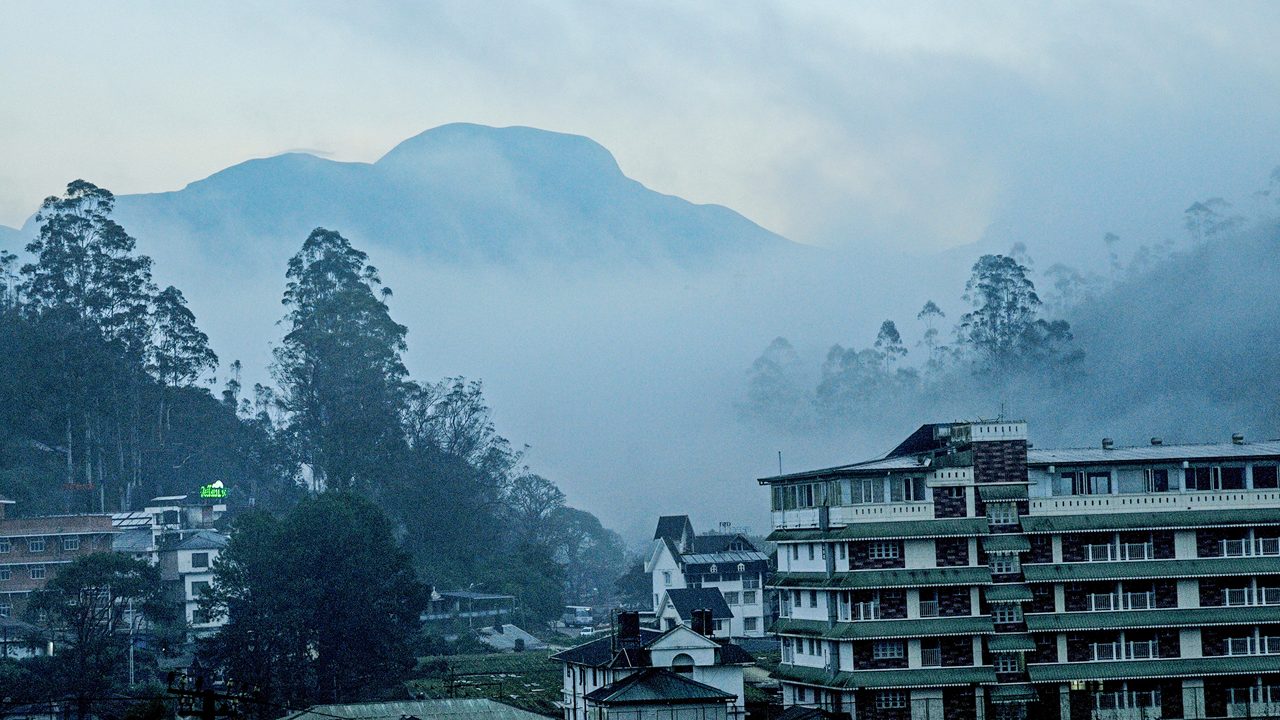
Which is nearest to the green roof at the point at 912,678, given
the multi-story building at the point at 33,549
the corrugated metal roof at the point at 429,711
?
the corrugated metal roof at the point at 429,711

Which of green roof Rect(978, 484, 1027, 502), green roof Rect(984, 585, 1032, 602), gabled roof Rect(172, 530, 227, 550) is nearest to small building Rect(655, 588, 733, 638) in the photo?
green roof Rect(984, 585, 1032, 602)

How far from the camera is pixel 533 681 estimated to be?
307 ft

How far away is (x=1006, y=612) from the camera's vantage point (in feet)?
218

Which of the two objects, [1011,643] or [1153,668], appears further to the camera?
[1153,668]

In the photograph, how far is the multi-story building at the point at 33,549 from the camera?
115 meters

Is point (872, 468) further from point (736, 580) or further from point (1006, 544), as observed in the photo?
point (736, 580)

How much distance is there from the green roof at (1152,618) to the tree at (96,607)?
52.2 metres

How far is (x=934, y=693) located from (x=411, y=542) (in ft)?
263

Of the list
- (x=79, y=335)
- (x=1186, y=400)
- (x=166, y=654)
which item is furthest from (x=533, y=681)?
(x=1186, y=400)

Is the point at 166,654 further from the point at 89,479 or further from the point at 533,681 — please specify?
the point at 89,479

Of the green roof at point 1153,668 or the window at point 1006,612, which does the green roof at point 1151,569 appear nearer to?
the window at point 1006,612

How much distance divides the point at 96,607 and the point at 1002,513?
5744 centimetres

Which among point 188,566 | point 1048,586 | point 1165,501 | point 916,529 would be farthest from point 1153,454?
point 188,566

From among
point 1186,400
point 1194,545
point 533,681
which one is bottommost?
point 533,681
